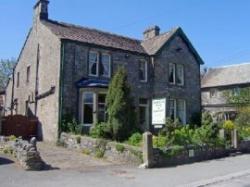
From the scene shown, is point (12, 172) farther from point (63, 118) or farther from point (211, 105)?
point (211, 105)

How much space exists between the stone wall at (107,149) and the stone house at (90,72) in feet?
10.9

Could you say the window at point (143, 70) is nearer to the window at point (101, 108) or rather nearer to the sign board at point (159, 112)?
the window at point (101, 108)

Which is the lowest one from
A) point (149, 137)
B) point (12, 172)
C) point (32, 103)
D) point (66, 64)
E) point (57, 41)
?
point (12, 172)

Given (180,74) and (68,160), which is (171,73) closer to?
(180,74)

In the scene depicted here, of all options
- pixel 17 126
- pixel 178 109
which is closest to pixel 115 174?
pixel 17 126

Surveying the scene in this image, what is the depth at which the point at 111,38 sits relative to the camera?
29.4m

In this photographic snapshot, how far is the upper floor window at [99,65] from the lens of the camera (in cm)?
2627

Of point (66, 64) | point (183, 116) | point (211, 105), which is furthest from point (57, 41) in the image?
point (211, 105)

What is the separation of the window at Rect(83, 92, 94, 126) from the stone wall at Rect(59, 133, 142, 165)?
3.21 meters

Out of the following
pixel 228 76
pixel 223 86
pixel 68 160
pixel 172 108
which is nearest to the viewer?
pixel 68 160

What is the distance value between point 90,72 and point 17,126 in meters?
6.25

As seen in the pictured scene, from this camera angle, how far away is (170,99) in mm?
30703

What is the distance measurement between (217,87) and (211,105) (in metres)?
2.58

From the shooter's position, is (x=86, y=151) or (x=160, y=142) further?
(x=86, y=151)
